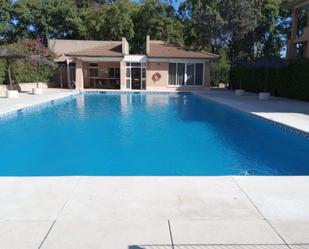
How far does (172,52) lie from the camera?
26578mm

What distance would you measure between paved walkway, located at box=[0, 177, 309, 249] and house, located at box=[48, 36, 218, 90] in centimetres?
2182

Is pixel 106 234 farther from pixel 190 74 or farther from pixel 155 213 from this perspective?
pixel 190 74

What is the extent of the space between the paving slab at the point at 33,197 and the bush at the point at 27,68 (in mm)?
17223

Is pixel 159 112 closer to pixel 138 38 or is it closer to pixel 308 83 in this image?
pixel 308 83

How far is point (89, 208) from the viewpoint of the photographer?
12.2ft

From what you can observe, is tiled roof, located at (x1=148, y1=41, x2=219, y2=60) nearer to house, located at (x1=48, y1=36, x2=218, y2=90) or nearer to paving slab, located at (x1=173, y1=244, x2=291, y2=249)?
house, located at (x1=48, y1=36, x2=218, y2=90)

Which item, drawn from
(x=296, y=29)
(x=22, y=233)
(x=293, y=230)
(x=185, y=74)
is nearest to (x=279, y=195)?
(x=293, y=230)

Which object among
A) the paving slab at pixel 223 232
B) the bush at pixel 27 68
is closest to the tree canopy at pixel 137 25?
the bush at pixel 27 68

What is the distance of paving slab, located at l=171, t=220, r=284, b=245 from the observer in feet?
9.87

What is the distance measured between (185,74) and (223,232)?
947 inches

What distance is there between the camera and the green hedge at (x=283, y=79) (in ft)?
55.1

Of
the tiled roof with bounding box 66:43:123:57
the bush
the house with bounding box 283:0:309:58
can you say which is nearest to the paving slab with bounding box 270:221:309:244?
the bush

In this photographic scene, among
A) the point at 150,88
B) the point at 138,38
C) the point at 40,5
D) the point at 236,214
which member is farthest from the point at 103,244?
the point at 40,5

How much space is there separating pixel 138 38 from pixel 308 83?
20797 millimetres
